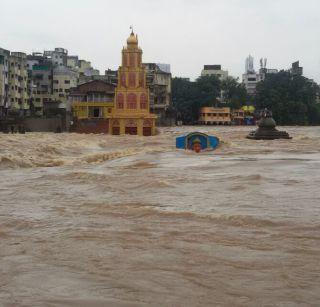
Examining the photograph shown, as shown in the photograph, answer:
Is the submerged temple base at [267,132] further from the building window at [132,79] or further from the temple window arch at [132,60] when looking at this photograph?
the temple window arch at [132,60]

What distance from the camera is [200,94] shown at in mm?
77875

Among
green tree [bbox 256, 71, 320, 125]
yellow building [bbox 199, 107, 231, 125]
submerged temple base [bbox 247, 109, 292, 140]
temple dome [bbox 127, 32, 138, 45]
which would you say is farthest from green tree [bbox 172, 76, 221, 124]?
submerged temple base [bbox 247, 109, 292, 140]

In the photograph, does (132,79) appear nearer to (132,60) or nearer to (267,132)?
(132,60)

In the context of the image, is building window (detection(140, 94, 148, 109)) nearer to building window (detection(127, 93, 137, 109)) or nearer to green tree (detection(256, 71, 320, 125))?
building window (detection(127, 93, 137, 109))

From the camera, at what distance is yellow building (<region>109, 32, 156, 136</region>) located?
50.7m

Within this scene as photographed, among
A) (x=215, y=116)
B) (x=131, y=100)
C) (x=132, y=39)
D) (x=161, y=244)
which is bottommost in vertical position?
(x=161, y=244)

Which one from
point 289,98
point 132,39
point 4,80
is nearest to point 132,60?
point 132,39

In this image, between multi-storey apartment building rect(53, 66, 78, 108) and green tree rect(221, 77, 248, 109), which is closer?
multi-storey apartment building rect(53, 66, 78, 108)

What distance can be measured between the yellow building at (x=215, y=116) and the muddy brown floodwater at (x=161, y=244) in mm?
66838

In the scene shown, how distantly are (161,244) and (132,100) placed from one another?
45926mm

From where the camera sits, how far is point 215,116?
78062mm

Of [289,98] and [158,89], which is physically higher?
[158,89]

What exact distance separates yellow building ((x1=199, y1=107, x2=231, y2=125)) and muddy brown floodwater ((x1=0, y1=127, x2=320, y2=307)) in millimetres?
66838

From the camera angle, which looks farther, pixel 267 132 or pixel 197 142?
pixel 267 132
